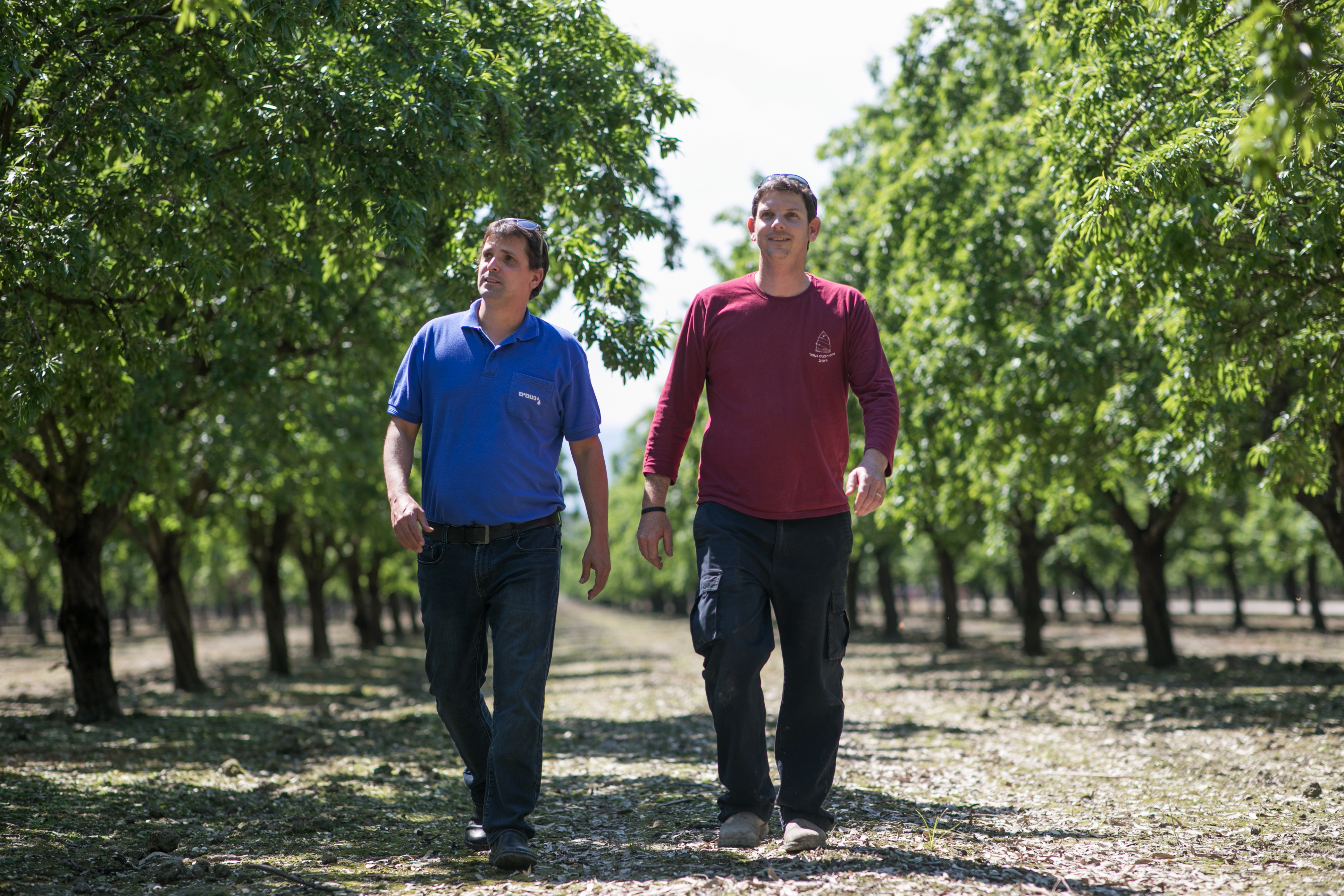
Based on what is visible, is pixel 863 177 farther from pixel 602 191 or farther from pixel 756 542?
pixel 756 542

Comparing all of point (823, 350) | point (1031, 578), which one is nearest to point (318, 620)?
point (1031, 578)

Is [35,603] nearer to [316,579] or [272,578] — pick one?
[316,579]

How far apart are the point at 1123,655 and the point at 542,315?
19.8 meters

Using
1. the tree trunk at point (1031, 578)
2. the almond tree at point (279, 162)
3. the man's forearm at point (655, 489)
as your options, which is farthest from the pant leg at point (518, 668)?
the tree trunk at point (1031, 578)

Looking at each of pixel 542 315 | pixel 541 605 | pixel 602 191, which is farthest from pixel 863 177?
pixel 541 605

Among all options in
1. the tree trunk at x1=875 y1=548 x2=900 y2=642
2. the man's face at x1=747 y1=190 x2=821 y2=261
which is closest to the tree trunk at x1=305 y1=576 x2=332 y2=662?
the tree trunk at x1=875 y1=548 x2=900 y2=642

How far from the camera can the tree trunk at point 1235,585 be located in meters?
41.5

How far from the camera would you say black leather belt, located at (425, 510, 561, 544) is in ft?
14.7

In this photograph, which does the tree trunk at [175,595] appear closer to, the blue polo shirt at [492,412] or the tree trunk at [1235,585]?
the blue polo shirt at [492,412]

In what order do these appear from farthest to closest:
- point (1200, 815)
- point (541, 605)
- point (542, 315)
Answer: point (542, 315) → point (1200, 815) → point (541, 605)

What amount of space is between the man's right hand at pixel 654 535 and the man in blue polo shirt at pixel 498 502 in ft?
0.56

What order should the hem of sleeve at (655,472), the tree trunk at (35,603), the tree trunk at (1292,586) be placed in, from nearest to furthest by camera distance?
1. the hem of sleeve at (655,472)
2. the tree trunk at (35,603)
3. the tree trunk at (1292,586)

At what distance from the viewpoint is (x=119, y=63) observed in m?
7.12

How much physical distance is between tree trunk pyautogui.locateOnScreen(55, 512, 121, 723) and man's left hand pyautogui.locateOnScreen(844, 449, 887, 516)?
38.5ft
